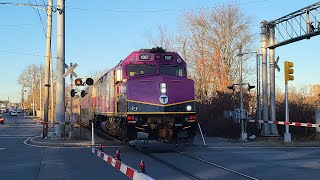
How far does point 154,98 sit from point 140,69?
1.65 meters

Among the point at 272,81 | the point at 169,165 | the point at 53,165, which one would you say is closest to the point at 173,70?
the point at 169,165

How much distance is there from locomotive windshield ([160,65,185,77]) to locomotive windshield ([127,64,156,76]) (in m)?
0.38

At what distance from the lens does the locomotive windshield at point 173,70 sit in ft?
57.4

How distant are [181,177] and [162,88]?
20.9 feet

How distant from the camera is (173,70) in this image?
17.7m

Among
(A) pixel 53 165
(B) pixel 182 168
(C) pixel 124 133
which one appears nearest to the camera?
(B) pixel 182 168

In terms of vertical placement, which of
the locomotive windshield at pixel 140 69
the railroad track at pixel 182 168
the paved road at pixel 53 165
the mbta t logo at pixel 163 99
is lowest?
the paved road at pixel 53 165

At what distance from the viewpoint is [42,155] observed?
50.8 feet

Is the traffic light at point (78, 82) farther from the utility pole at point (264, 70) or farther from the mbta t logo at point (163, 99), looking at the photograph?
the utility pole at point (264, 70)

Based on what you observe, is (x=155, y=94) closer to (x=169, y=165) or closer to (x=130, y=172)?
(x=169, y=165)

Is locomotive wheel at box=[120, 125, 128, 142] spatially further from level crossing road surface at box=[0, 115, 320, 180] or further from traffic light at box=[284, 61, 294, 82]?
traffic light at box=[284, 61, 294, 82]

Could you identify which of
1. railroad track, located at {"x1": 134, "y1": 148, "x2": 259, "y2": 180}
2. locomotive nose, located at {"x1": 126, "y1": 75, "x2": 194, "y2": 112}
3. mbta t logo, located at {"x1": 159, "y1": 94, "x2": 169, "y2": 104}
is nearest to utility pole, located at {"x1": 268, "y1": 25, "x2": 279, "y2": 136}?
locomotive nose, located at {"x1": 126, "y1": 75, "x2": 194, "y2": 112}

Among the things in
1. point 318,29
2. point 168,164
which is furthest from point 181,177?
point 318,29

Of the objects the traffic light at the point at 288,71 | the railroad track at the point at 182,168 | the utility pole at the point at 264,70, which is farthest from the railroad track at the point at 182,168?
the utility pole at the point at 264,70
